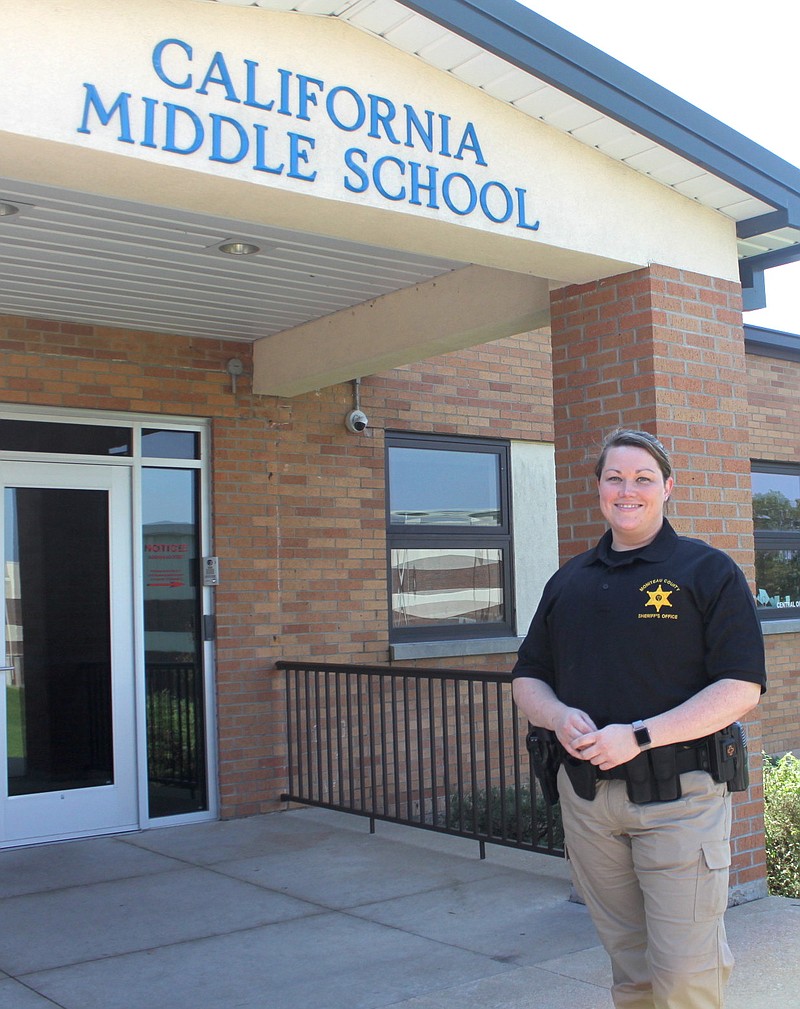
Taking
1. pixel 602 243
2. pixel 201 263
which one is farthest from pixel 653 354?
pixel 201 263

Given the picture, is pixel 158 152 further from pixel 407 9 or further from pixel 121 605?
pixel 121 605

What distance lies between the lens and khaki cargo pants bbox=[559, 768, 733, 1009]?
9.34 ft

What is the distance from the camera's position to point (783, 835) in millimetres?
6117

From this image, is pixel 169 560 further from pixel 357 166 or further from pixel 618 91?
pixel 618 91

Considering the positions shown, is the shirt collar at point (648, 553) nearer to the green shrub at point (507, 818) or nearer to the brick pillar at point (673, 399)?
the brick pillar at point (673, 399)

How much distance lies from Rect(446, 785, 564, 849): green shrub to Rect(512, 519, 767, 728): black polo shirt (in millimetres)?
3075

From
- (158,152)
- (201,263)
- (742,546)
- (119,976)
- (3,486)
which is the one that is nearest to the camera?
(158,152)

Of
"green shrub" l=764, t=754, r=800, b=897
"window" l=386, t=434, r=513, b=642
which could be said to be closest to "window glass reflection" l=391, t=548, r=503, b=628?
"window" l=386, t=434, r=513, b=642

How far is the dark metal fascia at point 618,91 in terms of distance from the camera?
461cm

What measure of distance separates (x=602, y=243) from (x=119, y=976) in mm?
3961

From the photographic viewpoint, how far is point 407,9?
14.6 ft

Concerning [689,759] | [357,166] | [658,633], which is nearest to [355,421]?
[357,166]

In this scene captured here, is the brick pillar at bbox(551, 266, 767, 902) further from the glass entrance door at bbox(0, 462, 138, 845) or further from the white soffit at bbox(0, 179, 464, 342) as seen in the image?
the glass entrance door at bbox(0, 462, 138, 845)

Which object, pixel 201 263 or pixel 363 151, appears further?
pixel 201 263
